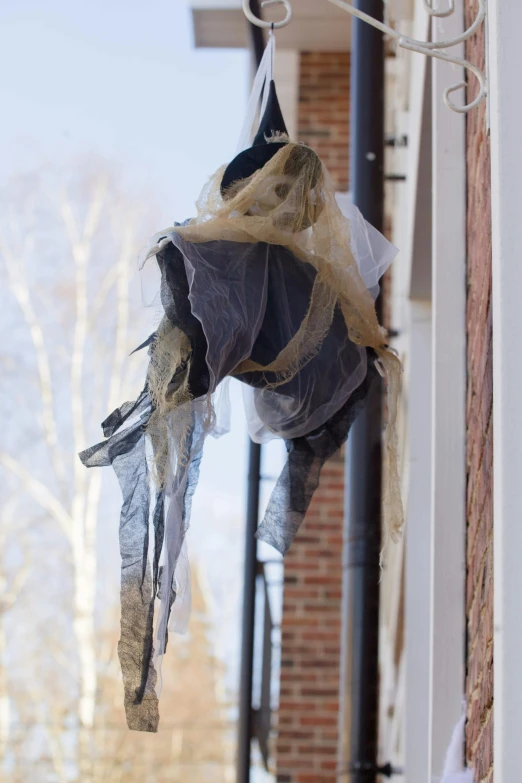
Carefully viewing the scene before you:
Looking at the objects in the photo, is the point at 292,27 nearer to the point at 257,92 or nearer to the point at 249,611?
the point at 249,611

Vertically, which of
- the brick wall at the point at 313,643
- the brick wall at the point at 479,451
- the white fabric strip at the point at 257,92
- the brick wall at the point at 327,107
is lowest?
the brick wall at the point at 313,643

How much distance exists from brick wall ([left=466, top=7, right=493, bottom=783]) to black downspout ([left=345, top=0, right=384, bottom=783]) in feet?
4.51

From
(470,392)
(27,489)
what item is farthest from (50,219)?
(470,392)

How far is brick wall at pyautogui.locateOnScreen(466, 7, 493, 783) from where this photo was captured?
1.46m

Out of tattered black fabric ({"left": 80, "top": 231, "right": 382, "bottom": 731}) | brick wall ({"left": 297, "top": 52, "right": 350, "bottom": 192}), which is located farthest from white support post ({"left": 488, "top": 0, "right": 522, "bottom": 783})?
brick wall ({"left": 297, "top": 52, "right": 350, "bottom": 192})

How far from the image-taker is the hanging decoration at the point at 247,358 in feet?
4.56

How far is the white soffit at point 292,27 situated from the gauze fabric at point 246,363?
→ 4149mm

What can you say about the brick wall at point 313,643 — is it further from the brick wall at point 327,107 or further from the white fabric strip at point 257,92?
the white fabric strip at point 257,92

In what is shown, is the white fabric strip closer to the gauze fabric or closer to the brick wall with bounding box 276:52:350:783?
the gauze fabric

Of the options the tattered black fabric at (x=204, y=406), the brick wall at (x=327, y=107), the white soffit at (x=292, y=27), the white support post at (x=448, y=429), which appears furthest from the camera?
the brick wall at (x=327, y=107)

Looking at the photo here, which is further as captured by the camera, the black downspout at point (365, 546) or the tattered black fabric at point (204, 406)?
the black downspout at point (365, 546)

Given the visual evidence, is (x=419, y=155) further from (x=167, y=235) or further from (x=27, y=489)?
(x=27, y=489)

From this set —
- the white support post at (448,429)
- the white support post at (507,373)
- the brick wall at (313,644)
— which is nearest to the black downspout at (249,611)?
the brick wall at (313,644)

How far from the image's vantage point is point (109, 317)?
12148mm
